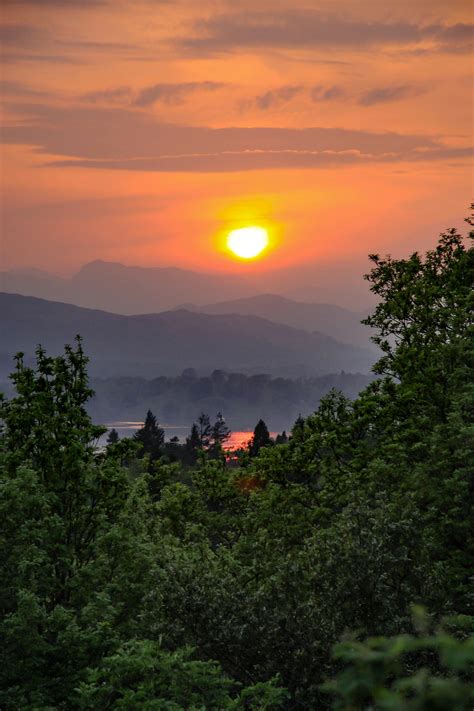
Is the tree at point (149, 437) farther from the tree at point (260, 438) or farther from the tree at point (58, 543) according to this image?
the tree at point (58, 543)

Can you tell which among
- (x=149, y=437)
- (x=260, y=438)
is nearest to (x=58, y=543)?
(x=260, y=438)

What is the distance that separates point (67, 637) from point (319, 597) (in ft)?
23.6

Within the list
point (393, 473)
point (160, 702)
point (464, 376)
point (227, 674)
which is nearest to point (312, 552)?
point (227, 674)

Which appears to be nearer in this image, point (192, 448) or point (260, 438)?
point (260, 438)

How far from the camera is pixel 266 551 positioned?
32875 millimetres

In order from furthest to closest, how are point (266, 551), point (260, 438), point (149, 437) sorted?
point (149, 437) < point (260, 438) < point (266, 551)

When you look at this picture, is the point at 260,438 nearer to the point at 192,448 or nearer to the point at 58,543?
the point at 192,448

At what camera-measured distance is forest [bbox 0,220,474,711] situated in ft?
61.6

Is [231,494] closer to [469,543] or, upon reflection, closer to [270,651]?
[469,543]

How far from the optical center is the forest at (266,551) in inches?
739

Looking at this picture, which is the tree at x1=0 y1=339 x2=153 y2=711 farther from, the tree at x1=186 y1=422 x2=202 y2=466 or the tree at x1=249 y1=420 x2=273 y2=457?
the tree at x1=186 y1=422 x2=202 y2=466

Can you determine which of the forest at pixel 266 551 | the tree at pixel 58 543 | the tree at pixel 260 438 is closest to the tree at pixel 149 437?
the tree at pixel 260 438

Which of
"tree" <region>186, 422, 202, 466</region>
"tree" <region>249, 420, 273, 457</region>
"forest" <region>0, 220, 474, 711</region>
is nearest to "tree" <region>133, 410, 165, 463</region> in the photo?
"tree" <region>186, 422, 202, 466</region>

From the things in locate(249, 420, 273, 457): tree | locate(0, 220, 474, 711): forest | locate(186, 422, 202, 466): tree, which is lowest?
locate(0, 220, 474, 711): forest
